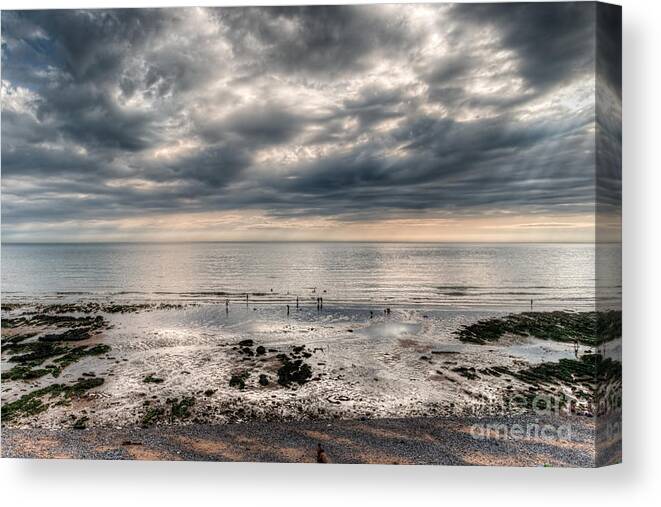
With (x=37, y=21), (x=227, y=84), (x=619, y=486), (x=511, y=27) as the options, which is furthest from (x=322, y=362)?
(x=37, y=21)

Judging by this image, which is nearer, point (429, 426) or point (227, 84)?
point (429, 426)

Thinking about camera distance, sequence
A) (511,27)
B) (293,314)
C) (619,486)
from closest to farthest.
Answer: (619,486) < (511,27) < (293,314)

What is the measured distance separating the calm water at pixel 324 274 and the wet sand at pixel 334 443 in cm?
191

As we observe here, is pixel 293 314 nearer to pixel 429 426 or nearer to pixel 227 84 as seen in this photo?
pixel 429 426

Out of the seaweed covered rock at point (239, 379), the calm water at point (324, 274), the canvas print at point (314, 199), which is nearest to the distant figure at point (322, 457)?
the canvas print at point (314, 199)

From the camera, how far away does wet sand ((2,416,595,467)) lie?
3.89 m

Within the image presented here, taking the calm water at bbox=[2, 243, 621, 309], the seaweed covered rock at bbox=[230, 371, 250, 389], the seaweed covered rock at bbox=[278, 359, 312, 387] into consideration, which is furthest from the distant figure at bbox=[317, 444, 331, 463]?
the calm water at bbox=[2, 243, 621, 309]

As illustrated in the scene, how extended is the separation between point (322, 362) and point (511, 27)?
5.57 metres

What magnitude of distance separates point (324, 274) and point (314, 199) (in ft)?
14.2

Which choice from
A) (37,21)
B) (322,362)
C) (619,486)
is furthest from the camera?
(322,362)

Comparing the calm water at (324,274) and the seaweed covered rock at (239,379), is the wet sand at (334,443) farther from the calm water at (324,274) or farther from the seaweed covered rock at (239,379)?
the calm water at (324,274)

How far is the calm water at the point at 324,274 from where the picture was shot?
15.2ft

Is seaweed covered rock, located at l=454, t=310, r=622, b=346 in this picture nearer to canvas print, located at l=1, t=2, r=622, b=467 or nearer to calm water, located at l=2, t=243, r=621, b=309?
canvas print, located at l=1, t=2, r=622, b=467

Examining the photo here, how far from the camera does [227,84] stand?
178 inches
